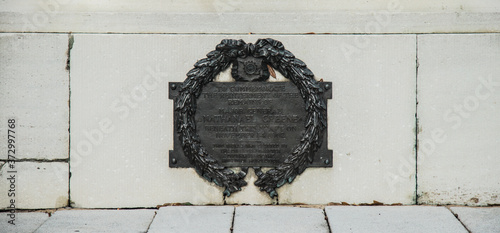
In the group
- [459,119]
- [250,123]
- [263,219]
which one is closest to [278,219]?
[263,219]

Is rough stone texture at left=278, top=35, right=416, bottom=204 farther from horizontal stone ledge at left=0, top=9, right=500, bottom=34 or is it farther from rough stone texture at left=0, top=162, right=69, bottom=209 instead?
rough stone texture at left=0, top=162, right=69, bottom=209

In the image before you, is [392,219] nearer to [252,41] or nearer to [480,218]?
[480,218]

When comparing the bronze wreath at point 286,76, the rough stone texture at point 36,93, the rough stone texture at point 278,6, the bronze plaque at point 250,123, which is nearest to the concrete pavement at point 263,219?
the bronze wreath at point 286,76

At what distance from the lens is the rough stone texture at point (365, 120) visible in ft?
14.4

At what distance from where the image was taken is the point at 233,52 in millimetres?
4336

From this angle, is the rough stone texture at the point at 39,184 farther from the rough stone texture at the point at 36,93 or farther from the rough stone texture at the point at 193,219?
the rough stone texture at the point at 193,219

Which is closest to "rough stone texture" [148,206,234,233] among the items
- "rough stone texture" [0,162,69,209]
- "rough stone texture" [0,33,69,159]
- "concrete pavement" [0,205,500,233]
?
"concrete pavement" [0,205,500,233]

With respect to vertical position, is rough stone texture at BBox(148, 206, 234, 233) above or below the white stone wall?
below

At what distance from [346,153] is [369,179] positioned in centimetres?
32

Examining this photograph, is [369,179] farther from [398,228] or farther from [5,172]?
[5,172]

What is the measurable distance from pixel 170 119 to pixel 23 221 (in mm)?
1510

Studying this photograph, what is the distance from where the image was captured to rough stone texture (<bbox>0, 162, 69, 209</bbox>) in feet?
14.5

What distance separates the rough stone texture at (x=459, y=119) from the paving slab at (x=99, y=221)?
255cm

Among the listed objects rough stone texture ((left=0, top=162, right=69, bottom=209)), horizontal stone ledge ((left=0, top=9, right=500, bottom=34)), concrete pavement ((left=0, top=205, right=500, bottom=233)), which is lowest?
concrete pavement ((left=0, top=205, right=500, bottom=233))
